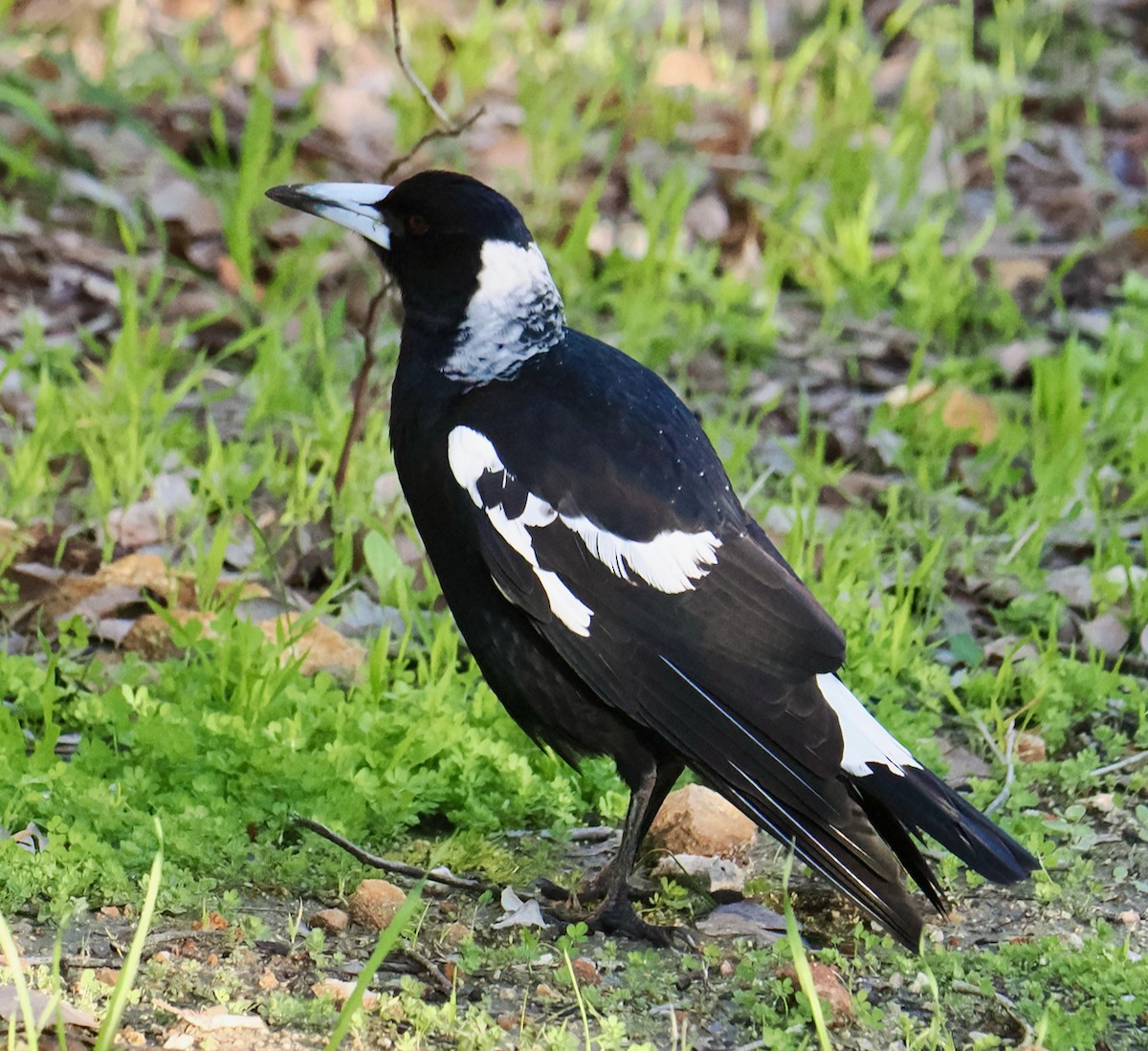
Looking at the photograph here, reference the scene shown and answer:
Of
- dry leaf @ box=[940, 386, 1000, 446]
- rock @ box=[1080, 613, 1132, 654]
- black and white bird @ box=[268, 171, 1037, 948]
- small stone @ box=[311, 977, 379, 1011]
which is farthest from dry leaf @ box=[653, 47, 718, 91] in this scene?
small stone @ box=[311, 977, 379, 1011]

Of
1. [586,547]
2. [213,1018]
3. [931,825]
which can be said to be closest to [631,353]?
[586,547]

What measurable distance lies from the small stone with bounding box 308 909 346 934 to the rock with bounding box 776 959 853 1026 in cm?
68

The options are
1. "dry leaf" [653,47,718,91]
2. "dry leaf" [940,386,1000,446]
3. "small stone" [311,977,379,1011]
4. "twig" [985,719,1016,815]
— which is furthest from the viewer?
"dry leaf" [653,47,718,91]

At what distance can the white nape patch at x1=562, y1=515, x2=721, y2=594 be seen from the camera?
9.22 feet

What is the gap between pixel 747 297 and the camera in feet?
18.1

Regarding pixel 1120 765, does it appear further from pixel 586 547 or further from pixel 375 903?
pixel 375 903

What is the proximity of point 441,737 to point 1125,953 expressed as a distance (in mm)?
1207

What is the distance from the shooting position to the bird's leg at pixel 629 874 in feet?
9.20

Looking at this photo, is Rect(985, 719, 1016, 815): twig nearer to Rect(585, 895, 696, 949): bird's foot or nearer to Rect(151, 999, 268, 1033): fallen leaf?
Rect(585, 895, 696, 949): bird's foot

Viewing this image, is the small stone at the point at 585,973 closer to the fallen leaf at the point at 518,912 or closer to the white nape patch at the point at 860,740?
the fallen leaf at the point at 518,912

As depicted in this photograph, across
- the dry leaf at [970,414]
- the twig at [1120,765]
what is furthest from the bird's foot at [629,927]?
the dry leaf at [970,414]

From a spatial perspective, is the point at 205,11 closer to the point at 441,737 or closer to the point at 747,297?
the point at 747,297

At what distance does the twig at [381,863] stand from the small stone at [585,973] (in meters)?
0.30

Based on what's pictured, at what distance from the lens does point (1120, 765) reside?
333 cm
